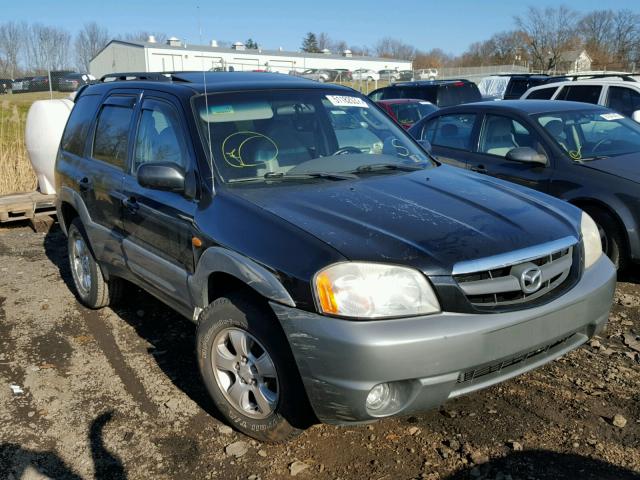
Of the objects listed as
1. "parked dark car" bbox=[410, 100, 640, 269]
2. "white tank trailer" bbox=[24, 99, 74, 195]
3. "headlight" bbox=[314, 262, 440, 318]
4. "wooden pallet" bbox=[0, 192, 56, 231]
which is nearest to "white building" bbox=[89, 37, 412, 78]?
→ "white tank trailer" bbox=[24, 99, 74, 195]

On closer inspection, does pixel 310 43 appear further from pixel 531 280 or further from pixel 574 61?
pixel 531 280

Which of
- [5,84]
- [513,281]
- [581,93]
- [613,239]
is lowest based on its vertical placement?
[5,84]

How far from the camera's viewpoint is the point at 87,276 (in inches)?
205

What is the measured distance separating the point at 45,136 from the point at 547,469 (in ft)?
26.7

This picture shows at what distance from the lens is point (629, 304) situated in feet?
15.9

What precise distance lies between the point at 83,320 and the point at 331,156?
2.69 meters

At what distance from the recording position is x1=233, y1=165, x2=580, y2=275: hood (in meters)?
2.69

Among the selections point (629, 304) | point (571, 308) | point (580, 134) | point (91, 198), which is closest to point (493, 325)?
point (571, 308)

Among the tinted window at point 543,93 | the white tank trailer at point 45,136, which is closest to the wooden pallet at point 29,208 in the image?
the white tank trailer at point 45,136

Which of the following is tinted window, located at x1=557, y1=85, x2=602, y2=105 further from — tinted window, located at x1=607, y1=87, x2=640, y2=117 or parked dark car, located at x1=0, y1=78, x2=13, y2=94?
parked dark car, located at x1=0, y1=78, x2=13, y2=94

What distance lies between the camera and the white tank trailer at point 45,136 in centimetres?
865

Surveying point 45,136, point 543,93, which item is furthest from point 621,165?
point 45,136

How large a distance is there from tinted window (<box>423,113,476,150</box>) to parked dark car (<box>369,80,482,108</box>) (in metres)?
8.83

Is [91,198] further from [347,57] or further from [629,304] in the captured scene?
[347,57]
